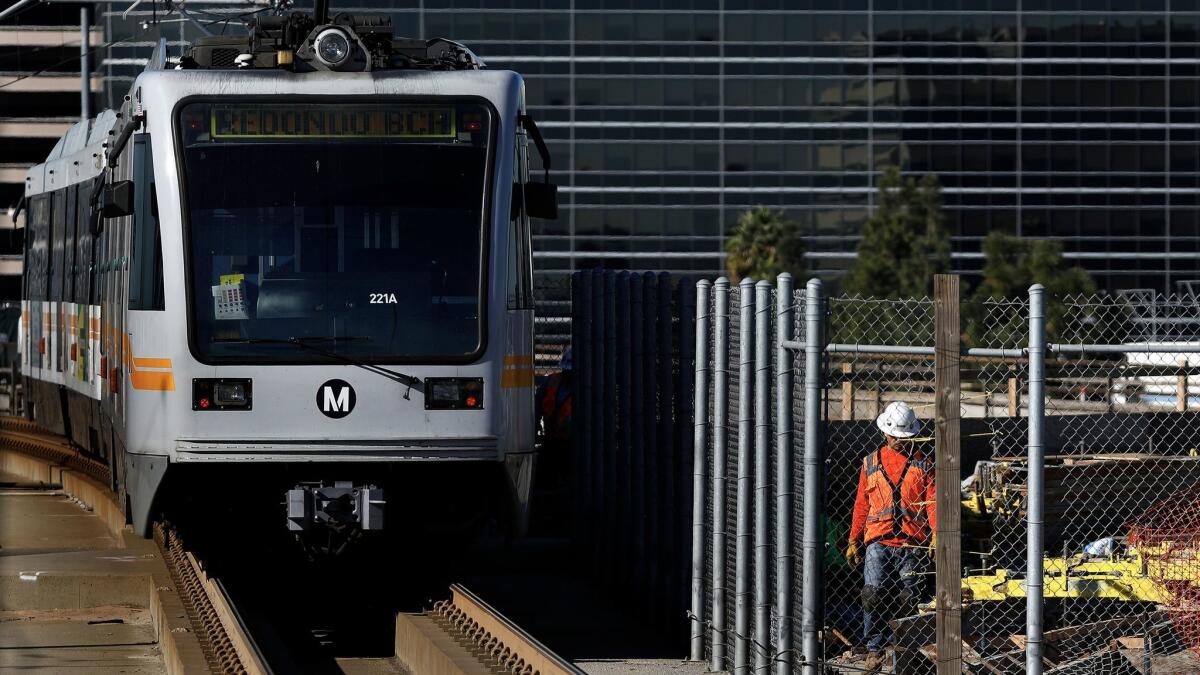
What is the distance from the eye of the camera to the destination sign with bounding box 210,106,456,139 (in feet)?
39.5

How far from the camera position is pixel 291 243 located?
1183 centimetres

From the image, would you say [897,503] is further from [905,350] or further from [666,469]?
[905,350]

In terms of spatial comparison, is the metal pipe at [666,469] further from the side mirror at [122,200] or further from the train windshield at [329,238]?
the side mirror at [122,200]

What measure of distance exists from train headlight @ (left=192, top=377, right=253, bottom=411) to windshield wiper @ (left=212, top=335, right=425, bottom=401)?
232 mm

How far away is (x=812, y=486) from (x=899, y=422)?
6.16 feet

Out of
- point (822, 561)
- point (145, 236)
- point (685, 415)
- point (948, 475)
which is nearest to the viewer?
point (948, 475)

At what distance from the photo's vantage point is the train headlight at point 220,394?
11.8 meters

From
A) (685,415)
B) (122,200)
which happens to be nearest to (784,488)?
(685,415)

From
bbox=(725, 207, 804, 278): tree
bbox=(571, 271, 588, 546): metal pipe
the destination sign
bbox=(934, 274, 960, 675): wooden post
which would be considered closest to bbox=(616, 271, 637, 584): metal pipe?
bbox=(571, 271, 588, 546): metal pipe

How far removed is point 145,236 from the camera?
11984 mm

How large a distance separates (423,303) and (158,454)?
1.76 meters

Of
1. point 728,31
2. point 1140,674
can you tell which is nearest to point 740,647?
point 1140,674

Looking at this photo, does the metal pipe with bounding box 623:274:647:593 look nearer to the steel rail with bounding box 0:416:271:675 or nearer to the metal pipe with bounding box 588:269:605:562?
the metal pipe with bounding box 588:269:605:562

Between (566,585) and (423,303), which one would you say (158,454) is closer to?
(423,303)
